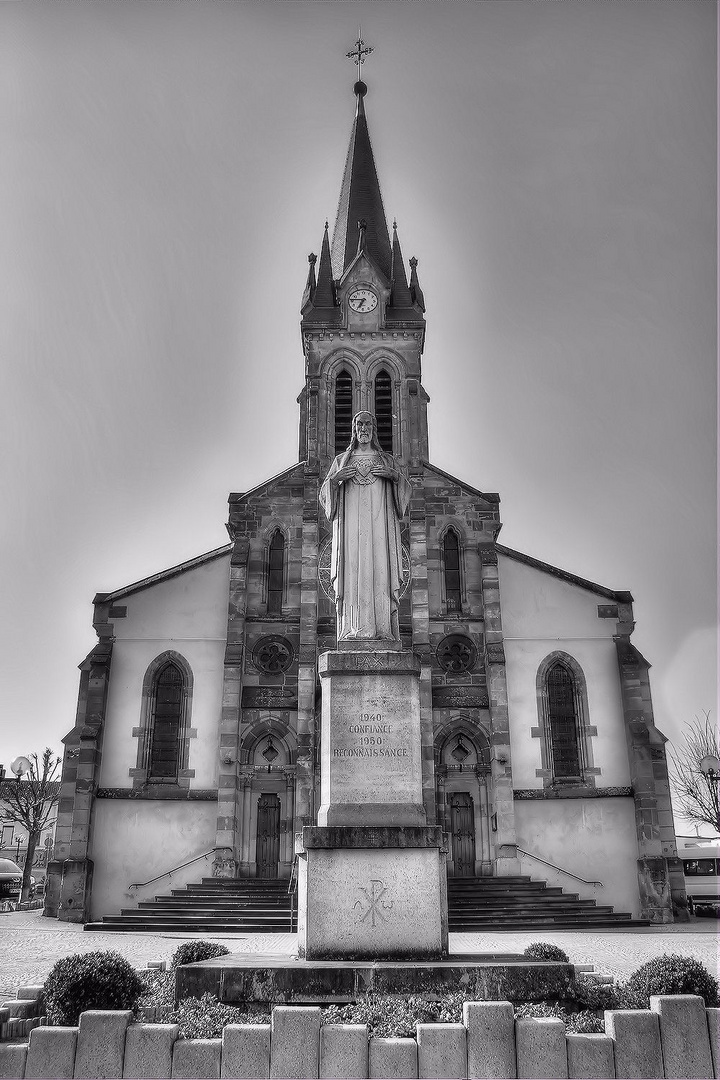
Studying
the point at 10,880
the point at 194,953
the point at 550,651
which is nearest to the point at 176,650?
the point at 550,651

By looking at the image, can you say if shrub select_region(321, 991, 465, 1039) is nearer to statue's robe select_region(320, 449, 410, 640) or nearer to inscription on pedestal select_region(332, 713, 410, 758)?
inscription on pedestal select_region(332, 713, 410, 758)

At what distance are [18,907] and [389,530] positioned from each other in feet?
86.6

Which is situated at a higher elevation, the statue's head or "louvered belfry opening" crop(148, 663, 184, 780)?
the statue's head

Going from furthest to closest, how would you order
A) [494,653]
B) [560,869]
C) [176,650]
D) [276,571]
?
[276,571]
[176,650]
[494,653]
[560,869]

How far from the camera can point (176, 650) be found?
25969 millimetres

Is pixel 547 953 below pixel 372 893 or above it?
below

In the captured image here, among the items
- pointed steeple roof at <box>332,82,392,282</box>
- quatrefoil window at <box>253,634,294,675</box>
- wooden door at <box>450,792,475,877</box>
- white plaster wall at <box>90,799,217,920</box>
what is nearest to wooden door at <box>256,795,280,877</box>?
white plaster wall at <box>90,799,217,920</box>

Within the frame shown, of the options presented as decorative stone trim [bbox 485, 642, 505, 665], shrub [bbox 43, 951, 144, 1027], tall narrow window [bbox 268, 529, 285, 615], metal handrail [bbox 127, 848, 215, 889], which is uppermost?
tall narrow window [bbox 268, 529, 285, 615]

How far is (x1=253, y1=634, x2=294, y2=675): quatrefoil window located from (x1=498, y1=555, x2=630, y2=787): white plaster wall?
646 centimetres

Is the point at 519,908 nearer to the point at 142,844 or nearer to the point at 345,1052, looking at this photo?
the point at 142,844

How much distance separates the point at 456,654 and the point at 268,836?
24.3 ft

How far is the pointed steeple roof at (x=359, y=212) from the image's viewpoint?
34594 millimetres

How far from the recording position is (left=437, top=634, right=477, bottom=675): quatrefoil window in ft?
85.1

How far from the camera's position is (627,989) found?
7.77 m
